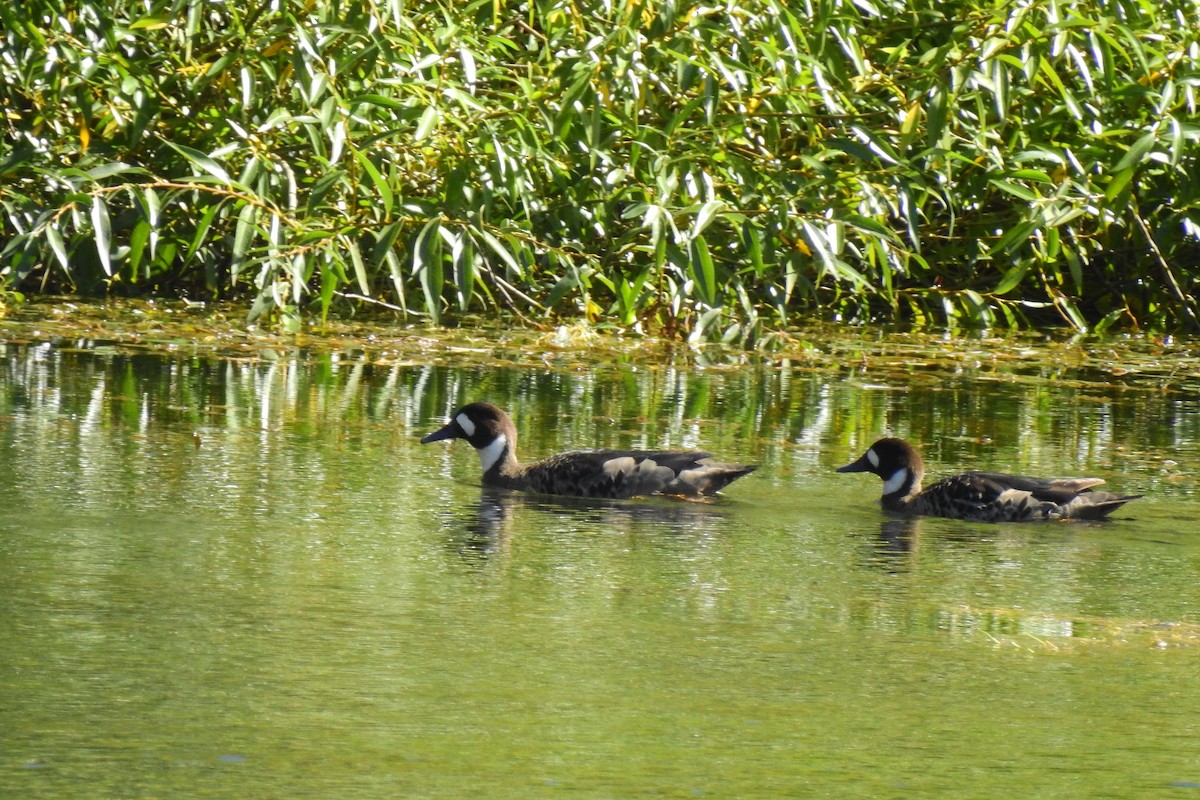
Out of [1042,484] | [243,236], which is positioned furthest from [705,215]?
[1042,484]

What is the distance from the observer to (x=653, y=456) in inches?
285

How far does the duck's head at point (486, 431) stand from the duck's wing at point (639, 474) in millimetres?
327

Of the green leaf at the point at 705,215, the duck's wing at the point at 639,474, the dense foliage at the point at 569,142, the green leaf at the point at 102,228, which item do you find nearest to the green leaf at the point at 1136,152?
the dense foliage at the point at 569,142

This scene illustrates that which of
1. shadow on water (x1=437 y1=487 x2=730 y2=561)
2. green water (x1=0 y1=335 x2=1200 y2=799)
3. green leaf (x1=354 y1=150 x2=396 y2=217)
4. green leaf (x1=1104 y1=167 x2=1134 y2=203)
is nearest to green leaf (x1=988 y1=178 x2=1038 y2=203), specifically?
green leaf (x1=1104 y1=167 x2=1134 y2=203)

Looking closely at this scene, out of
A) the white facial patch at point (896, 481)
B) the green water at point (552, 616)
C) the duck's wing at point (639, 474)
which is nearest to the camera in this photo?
the green water at point (552, 616)

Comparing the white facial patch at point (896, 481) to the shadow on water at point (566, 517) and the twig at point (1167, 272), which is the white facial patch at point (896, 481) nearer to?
the shadow on water at point (566, 517)

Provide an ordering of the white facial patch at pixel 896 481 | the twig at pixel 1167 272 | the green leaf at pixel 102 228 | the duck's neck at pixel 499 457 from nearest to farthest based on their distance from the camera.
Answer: the white facial patch at pixel 896 481, the duck's neck at pixel 499 457, the green leaf at pixel 102 228, the twig at pixel 1167 272

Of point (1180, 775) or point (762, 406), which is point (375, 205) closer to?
point (762, 406)

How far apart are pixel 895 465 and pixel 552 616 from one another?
2.67 m

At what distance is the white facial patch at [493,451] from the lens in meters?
7.58

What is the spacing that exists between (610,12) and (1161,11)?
3801 millimetres

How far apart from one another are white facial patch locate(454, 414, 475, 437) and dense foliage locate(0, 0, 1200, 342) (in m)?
2.16

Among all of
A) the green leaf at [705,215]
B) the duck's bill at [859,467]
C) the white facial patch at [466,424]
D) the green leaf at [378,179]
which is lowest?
the duck's bill at [859,467]

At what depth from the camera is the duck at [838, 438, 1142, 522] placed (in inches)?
276
